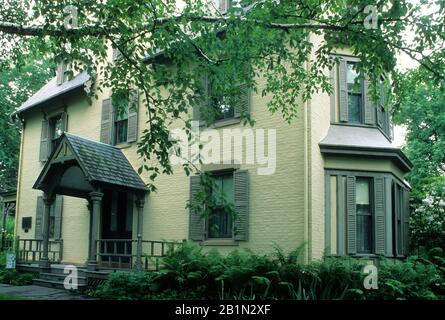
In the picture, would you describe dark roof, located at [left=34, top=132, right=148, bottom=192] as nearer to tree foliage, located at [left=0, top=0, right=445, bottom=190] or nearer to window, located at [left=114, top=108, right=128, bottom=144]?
window, located at [left=114, top=108, right=128, bottom=144]

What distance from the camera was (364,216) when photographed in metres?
12.7

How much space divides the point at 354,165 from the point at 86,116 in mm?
9892

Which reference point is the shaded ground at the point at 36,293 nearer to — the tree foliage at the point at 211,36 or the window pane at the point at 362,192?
the tree foliage at the point at 211,36

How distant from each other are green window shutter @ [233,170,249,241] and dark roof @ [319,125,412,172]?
7.05 ft

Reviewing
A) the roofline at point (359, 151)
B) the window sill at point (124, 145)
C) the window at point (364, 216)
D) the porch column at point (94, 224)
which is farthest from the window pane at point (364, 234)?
the window sill at point (124, 145)

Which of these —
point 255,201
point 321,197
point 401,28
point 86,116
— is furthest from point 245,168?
point 86,116

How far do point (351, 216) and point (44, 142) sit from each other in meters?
12.3

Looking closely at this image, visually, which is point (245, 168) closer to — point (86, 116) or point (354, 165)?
point (354, 165)

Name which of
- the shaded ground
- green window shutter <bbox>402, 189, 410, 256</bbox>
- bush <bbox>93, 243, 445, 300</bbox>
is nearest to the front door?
the shaded ground

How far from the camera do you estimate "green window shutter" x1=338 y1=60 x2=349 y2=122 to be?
43.0 ft

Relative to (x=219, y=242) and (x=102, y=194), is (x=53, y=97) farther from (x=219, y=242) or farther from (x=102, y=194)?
(x=219, y=242)

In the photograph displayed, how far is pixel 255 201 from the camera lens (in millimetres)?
12680

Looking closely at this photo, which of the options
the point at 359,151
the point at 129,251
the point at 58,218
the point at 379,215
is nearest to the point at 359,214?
the point at 379,215
